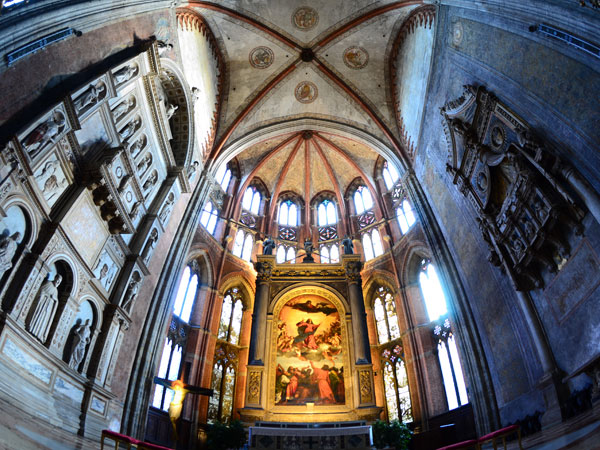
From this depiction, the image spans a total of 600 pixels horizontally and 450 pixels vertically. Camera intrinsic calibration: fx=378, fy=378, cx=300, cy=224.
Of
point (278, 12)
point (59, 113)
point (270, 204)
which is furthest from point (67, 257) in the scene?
point (270, 204)

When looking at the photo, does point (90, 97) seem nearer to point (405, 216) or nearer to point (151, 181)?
point (151, 181)

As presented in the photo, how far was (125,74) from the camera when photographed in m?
10.6

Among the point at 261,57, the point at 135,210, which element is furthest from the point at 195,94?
the point at 135,210

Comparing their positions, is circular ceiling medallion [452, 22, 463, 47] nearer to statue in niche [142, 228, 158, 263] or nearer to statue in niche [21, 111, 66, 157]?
statue in niche [21, 111, 66, 157]

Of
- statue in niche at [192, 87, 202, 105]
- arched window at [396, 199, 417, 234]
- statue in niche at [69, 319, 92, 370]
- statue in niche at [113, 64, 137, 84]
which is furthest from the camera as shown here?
arched window at [396, 199, 417, 234]

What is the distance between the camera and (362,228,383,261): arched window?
22.0m

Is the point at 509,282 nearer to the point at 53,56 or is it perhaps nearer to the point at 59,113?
the point at 59,113

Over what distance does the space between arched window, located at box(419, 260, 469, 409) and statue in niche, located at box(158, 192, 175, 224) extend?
12125 mm

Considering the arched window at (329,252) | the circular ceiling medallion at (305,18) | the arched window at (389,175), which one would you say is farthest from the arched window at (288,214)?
the circular ceiling medallion at (305,18)

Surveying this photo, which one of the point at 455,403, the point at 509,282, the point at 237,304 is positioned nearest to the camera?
the point at 509,282

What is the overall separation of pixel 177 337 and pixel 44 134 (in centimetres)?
1151

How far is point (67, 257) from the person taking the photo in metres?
8.80

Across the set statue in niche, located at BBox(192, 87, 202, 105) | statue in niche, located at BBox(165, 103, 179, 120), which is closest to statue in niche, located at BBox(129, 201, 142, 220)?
statue in niche, located at BBox(165, 103, 179, 120)

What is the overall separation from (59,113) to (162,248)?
611 centimetres
